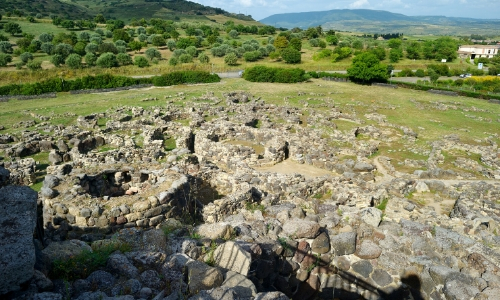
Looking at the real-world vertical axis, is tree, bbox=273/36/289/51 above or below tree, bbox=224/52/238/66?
above

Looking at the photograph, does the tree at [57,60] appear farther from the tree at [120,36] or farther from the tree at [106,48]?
the tree at [120,36]

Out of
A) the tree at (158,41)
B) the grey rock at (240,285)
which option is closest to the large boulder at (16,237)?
the grey rock at (240,285)

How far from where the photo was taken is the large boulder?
5078mm

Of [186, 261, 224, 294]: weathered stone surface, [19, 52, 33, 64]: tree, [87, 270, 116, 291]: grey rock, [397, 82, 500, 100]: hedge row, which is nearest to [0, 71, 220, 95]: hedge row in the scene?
[19, 52, 33, 64]: tree

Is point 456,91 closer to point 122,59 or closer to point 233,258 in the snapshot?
point 233,258

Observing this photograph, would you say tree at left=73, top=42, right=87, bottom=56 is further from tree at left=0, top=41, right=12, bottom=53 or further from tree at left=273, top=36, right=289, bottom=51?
tree at left=273, top=36, right=289, bottom=51

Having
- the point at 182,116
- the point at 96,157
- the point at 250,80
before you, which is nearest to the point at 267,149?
the point at 96,157

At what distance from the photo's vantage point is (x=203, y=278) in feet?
19.9

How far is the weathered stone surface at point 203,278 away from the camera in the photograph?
596 centimetres

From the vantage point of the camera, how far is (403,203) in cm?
1371

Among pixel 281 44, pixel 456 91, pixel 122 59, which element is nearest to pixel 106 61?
pixel 122 59

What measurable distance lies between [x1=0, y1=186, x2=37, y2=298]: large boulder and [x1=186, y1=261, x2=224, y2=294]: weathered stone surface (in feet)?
8.25

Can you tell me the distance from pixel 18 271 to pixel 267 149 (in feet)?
53.1

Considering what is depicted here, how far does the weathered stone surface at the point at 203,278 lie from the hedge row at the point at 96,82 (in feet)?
143
